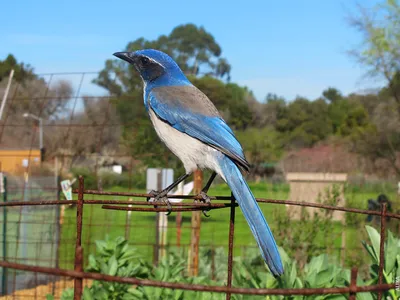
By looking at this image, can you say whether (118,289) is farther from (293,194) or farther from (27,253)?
(293,194)

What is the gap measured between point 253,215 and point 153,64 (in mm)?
1262

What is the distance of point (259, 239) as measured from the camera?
1.81 m

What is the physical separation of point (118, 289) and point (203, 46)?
4670 centimetres

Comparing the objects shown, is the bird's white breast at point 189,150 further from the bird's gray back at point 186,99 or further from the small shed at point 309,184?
the small shed at point 309,184

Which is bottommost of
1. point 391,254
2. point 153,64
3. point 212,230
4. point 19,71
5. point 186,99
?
point 212,230

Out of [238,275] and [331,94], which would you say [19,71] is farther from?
[331,94]

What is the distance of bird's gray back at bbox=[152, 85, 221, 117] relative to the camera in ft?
9.30

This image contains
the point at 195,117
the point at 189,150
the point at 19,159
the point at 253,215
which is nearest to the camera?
the point at 253,215

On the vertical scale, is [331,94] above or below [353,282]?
above

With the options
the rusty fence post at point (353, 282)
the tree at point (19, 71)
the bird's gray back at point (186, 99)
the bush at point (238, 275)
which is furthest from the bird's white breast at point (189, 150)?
the tree at point (19, 71)

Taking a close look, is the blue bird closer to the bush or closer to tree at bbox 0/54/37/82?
the bush

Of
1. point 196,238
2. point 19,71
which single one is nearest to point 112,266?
point 196,238

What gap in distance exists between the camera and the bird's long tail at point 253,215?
1.69 m

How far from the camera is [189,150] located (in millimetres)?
2674
